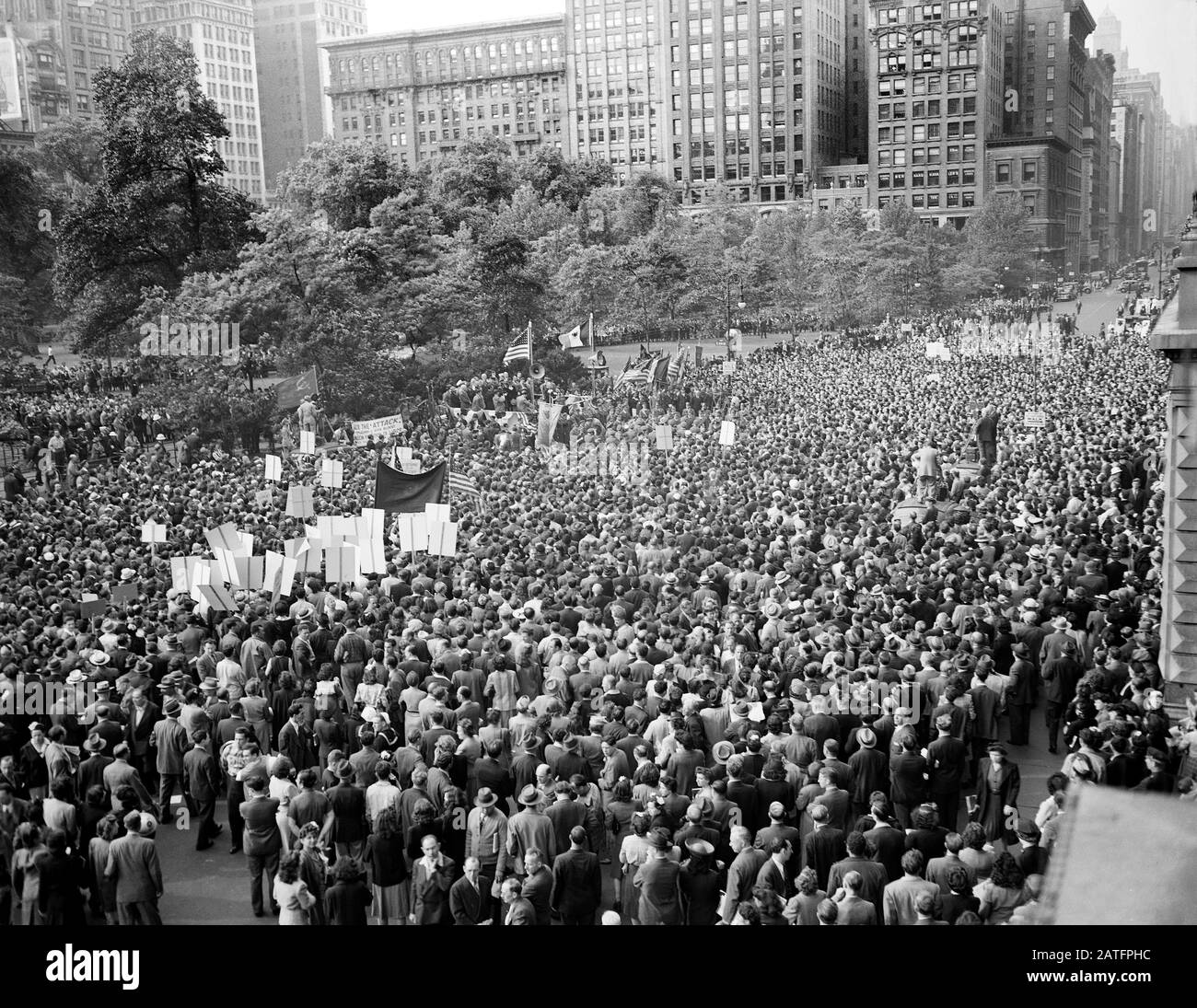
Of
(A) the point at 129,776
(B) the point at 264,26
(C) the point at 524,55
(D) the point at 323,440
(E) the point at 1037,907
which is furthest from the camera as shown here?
(C) the point at 524,55

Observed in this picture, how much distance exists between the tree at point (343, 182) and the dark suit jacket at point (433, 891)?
27.4 meters

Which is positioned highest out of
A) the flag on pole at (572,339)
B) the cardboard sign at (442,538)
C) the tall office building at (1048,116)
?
the tall office building at (1048,116)

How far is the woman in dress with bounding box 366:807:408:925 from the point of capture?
7.95 m

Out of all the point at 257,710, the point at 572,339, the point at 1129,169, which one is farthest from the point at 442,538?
the point at 572,339

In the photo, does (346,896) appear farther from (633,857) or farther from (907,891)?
(907,891)

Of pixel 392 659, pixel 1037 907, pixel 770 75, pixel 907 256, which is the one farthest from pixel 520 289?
pixel 1037 907

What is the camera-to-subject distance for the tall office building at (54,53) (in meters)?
18.7

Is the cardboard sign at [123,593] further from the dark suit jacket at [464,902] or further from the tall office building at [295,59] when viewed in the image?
the tall office building at [295,59]

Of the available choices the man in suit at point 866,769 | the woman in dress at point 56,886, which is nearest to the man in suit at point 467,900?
the woman in dress at point 56,886

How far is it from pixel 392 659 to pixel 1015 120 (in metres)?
21.6

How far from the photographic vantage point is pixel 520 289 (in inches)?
1330

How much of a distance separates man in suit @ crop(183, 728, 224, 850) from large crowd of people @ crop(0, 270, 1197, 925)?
30 mm

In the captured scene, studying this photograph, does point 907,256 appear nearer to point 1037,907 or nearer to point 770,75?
point 770,75

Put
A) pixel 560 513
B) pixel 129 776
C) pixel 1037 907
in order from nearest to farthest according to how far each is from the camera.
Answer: pixel 1037 907
pixel 129 776
pixel 560 513
